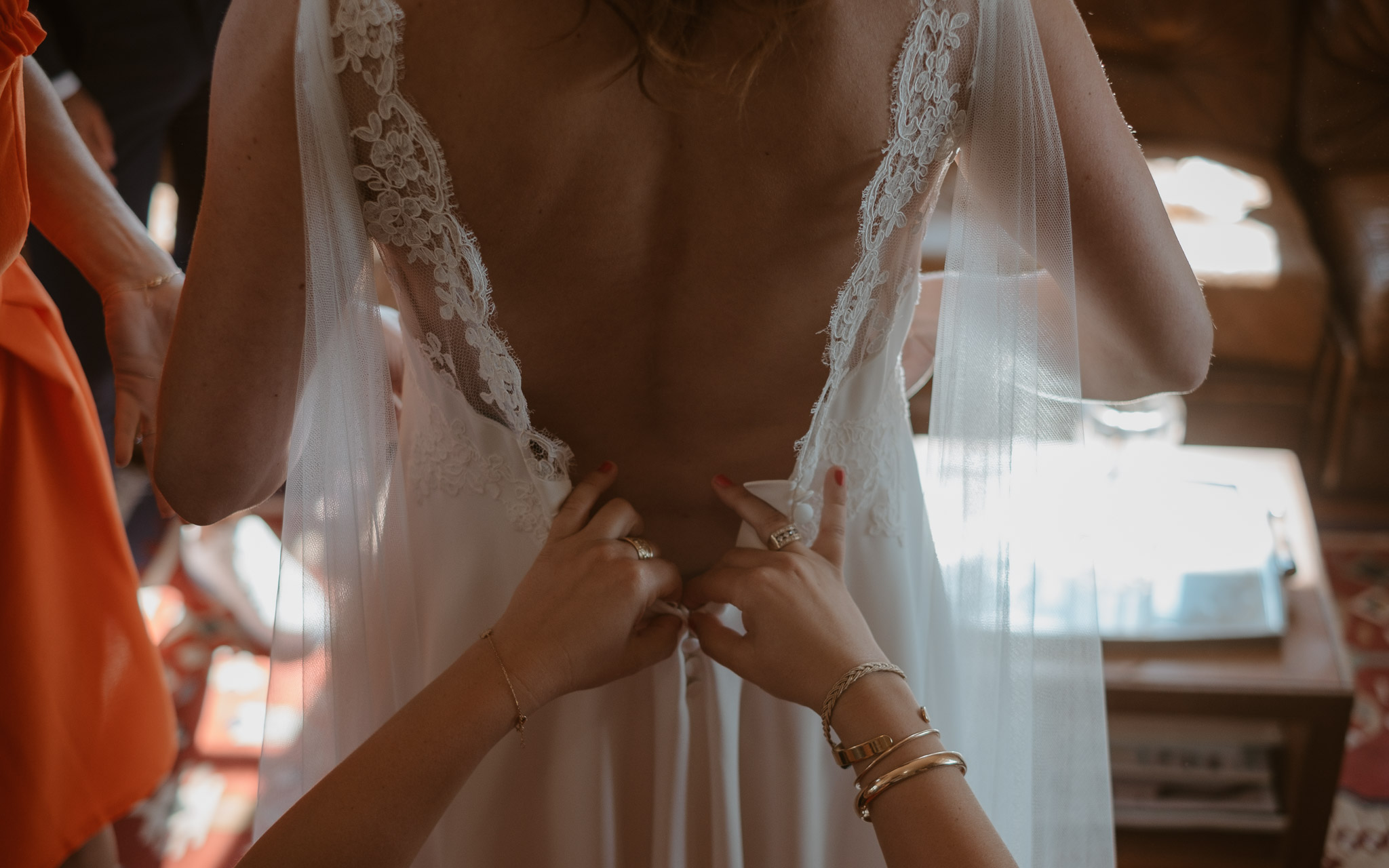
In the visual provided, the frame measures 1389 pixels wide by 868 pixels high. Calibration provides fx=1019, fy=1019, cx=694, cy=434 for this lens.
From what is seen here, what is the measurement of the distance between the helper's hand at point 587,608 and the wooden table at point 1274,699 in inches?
35.0

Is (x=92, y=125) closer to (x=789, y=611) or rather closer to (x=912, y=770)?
(x=789, y=611)

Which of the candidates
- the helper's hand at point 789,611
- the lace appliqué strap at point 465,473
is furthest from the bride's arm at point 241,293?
the helper's hand at point 789,611

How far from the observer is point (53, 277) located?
0.93m

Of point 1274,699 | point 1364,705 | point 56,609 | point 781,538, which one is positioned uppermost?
point 781,538

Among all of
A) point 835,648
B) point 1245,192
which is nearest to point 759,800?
point 835,648

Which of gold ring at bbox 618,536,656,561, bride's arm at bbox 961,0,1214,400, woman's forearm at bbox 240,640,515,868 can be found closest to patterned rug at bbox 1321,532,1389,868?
bride's arm at bbox 961,0,1214,400

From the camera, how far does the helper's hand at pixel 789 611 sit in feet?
2.21

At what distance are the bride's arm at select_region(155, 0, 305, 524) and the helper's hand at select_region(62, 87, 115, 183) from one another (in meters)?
0.36

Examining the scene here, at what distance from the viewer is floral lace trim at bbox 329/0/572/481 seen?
530mm

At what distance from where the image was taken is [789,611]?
688 millimetres

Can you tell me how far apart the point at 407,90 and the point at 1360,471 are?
102 inches

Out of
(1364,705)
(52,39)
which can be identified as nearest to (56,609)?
(52,39)

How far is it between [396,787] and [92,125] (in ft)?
2.20

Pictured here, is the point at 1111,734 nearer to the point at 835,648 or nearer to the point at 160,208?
the point at 835,648
